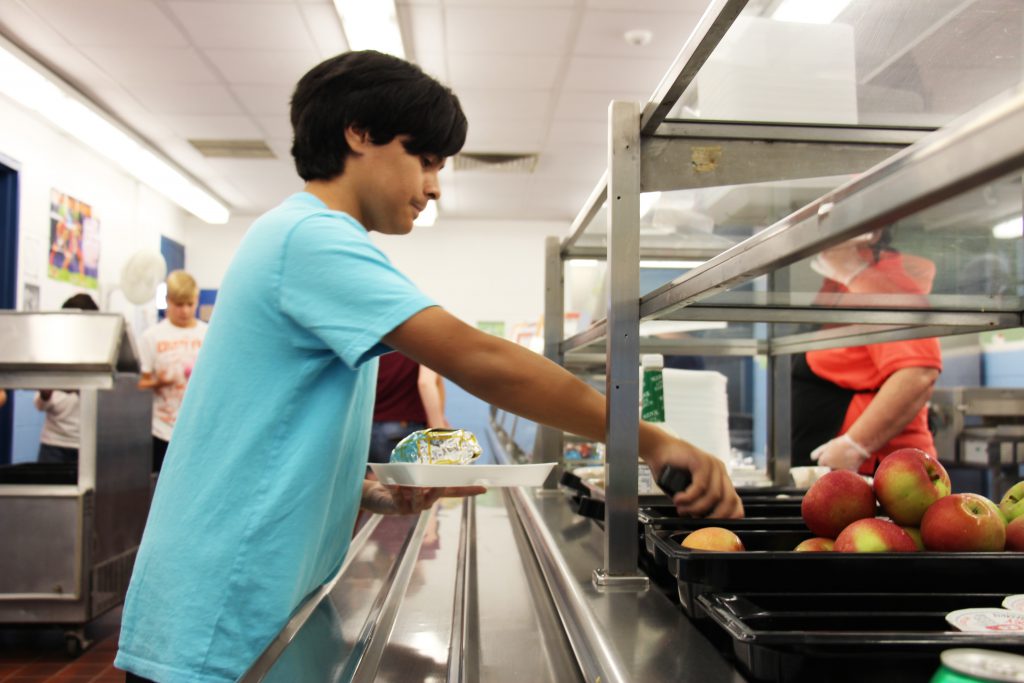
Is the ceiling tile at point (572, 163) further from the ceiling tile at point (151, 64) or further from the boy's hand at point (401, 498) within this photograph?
the boy's hand at point (401, 498)

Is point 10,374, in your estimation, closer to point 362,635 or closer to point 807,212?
point 362,635

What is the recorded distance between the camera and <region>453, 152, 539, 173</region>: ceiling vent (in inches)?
260

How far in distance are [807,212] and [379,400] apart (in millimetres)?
3201

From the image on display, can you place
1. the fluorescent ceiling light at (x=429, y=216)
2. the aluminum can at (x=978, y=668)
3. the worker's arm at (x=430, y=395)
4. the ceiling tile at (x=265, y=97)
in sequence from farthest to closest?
1. the fluorescent ceiling light at (x=429, y=216)
2. the ceiling tile at (x=265, y=97)
3. the worker's arm at (x=430, y=395)
4. the aluminum can at (x=978, y=668)

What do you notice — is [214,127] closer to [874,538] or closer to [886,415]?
[886,415]

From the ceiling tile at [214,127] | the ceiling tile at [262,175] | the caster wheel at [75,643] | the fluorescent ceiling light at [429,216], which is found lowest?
the caster wheel at [75,643]

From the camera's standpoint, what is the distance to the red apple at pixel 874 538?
0.82 metres

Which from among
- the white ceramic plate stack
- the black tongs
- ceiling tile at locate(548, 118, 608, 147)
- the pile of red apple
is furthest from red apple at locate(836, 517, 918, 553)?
ceiling tile at locate(548, 118, 608, 147)

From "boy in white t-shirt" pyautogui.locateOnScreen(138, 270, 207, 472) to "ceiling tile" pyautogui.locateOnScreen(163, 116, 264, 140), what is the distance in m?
1.57

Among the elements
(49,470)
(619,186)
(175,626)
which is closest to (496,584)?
(175,626)

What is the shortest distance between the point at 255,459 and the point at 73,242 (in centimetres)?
601

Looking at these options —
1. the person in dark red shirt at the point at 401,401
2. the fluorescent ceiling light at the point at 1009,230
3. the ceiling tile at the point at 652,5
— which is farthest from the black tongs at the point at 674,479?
the ceiling tile at the point at 652,5

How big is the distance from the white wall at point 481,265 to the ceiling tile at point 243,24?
4.50 m

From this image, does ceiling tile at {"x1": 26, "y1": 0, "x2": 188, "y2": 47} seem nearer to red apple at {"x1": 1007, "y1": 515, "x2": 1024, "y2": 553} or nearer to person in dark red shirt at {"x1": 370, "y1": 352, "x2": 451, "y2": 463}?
person in dark red shirt at {"x1": 370, "y1": 352, "x2": 451, "y2": 463}
